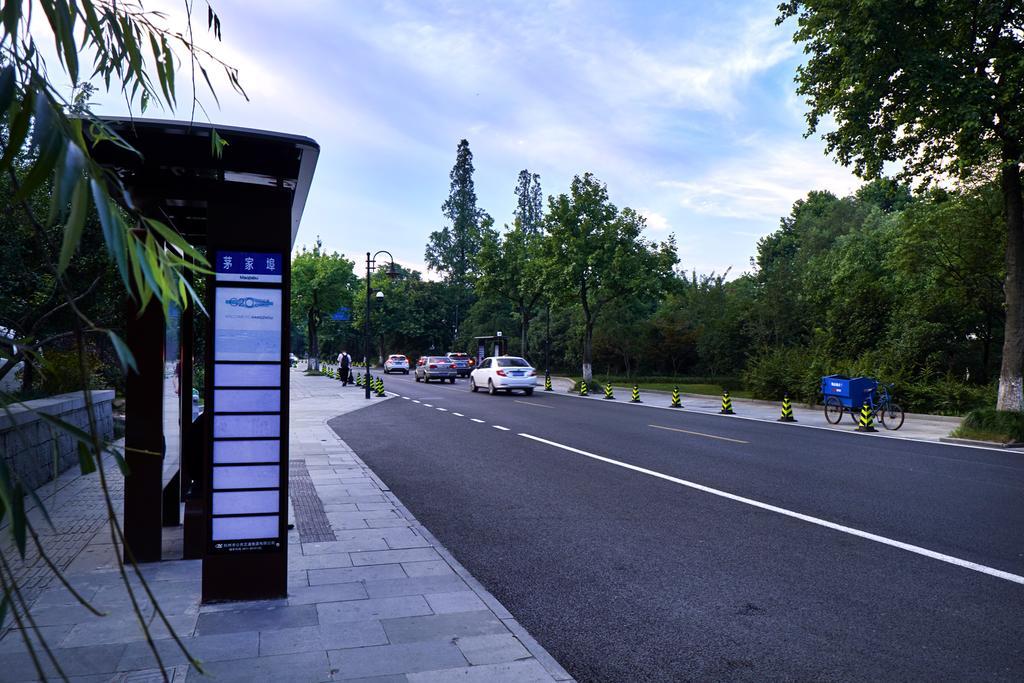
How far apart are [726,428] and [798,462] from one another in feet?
19.8

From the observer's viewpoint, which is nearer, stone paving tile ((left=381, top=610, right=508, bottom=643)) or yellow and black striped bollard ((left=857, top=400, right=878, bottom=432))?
stone paving tile ((left=381, top=610, right=508, bottom=643))

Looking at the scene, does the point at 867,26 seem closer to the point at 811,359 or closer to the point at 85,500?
the point at 811,359

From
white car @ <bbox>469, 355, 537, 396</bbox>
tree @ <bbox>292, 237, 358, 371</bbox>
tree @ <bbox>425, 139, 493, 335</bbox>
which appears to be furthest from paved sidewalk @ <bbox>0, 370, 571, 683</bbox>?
tree @ <bbox>425, 139, 493, 335</bbox>

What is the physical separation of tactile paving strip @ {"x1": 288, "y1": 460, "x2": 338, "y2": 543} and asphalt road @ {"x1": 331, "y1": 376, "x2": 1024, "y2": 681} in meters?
1.12

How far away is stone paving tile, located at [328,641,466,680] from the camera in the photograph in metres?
3.86

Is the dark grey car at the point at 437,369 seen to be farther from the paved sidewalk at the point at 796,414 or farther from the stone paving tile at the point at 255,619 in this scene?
the stone paving tile at the point at 255,619

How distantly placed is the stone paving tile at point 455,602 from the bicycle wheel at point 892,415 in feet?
55.4

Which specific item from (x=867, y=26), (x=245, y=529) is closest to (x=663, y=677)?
(x=245, y=529)

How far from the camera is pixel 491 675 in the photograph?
3.85 m

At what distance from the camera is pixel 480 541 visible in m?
7.08

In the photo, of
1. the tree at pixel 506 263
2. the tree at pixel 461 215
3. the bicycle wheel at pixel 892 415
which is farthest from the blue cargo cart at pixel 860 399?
the tree at pixel 461 215

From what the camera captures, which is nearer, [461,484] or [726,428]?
[461,484]

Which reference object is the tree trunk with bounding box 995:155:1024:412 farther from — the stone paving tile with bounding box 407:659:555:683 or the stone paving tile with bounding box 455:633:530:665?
the stone paving tile with bounding box 407:659:555:683

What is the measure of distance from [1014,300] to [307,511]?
17.1 meters
